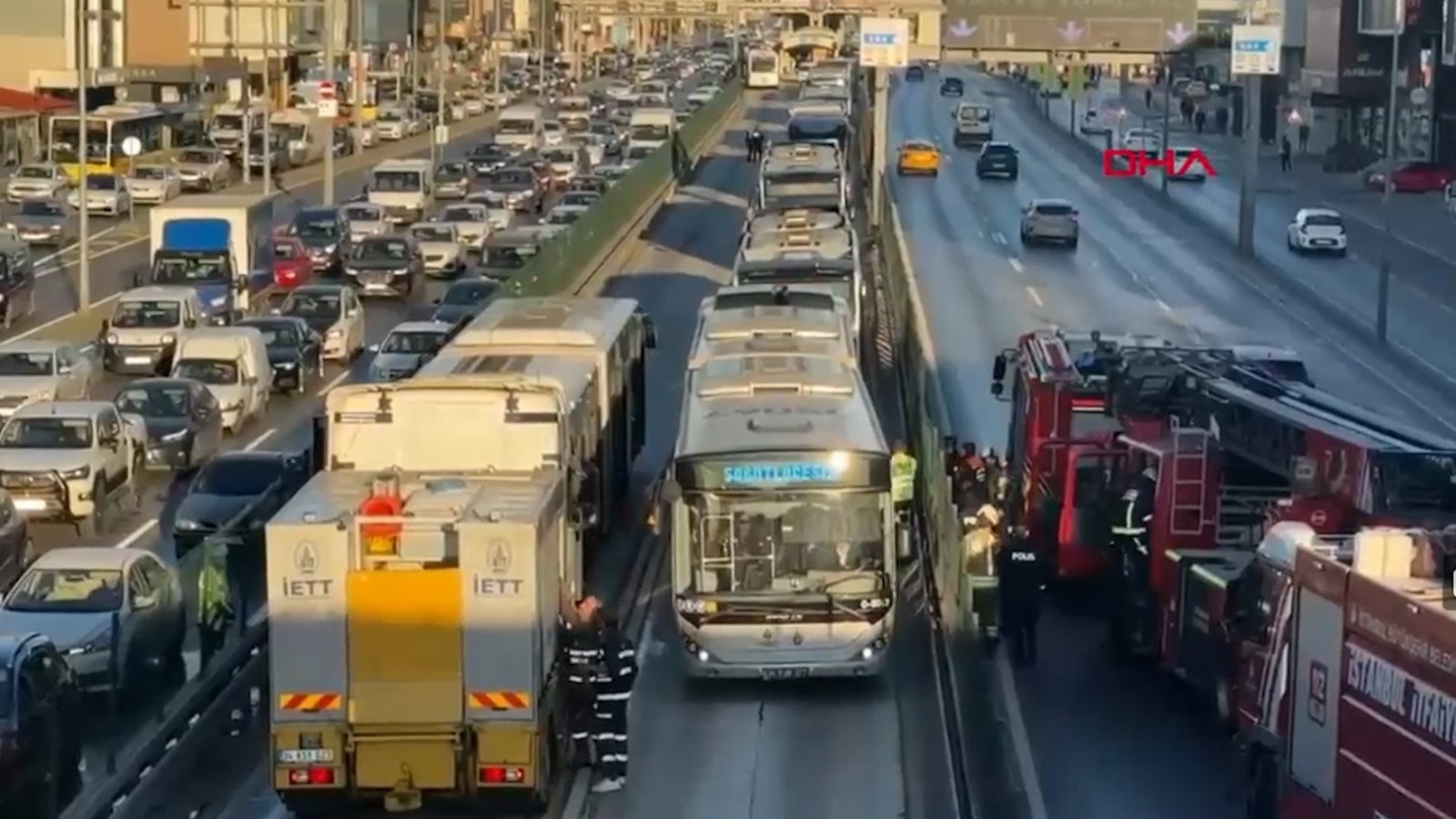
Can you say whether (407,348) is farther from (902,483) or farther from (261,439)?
(902,483)

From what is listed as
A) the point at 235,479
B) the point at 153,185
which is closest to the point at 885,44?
the point at 153,185

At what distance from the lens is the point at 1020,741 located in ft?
69.8

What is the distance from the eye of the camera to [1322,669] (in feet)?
50.7

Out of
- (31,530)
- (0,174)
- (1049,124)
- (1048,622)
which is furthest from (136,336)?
(1049,124)

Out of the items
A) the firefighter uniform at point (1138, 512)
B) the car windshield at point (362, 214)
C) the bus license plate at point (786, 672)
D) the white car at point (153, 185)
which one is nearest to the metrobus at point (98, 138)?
the white car at point (153, 185)

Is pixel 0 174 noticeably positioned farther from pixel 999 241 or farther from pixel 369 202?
pixel 999 241

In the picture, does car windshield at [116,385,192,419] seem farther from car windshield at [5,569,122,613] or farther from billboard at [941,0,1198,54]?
billboard at [941,0,1198,54]

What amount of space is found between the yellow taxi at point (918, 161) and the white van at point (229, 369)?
158 ft

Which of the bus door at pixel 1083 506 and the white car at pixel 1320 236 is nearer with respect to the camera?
the bus door at pixel 1083 506

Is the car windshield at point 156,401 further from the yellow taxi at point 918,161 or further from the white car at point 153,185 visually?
the yellow taxi at point 918,161

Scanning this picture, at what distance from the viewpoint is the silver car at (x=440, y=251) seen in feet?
191

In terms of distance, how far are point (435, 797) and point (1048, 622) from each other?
941 cm

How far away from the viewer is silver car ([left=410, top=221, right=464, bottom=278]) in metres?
58.2

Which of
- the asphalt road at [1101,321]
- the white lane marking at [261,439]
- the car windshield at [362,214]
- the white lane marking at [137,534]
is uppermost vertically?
the car windshield at [362,214]
